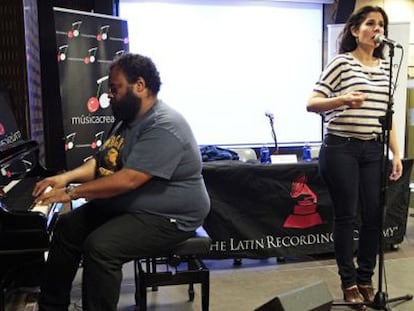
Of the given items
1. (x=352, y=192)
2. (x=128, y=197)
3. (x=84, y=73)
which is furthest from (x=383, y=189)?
(x=84, y=73)

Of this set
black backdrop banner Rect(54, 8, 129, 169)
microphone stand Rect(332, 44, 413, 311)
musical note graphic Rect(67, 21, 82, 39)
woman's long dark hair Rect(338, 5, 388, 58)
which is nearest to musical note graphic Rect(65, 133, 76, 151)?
black backdrop banner Rect(54, 8, 129, 169)

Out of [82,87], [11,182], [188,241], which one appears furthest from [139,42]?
[188,241]

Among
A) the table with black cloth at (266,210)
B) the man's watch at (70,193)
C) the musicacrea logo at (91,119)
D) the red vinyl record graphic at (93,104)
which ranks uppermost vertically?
the red vinyl record graphic at (93,104)

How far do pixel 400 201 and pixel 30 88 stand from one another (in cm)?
260

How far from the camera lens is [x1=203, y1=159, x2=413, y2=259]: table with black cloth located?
10.4 ft

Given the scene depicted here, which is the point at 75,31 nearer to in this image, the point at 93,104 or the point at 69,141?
the point at 93,104

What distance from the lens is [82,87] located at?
379 cm

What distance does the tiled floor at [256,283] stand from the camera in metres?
2.62

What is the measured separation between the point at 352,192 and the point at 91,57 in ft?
7.61

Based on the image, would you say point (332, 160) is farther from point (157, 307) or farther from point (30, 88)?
point (30, 88)

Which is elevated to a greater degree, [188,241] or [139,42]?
[139,42]

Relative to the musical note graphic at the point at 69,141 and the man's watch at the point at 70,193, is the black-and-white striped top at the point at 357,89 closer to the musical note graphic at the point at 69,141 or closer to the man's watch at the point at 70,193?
the man's watch at the point at 70,193

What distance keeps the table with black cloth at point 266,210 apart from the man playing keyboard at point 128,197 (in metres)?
1.12

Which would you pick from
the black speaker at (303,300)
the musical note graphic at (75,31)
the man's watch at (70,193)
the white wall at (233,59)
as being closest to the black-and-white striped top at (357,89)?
the black speaker at (303,300)
